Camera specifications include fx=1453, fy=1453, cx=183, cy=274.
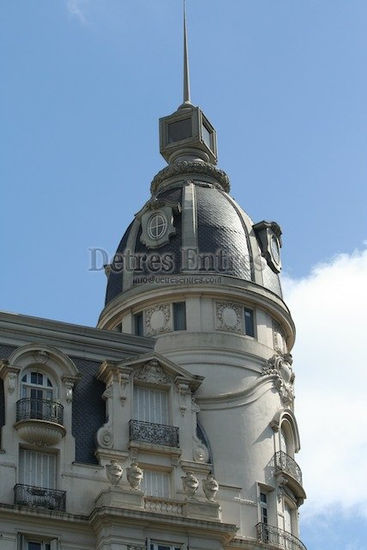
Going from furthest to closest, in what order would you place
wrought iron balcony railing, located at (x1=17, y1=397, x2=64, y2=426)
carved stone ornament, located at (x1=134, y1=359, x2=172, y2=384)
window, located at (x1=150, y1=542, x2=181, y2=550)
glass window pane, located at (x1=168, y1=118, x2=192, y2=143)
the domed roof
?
glass window pane, located at (x1=168, y1=118, x2=192, y2=143), the domed roof, carved stone ornament, located at (x1=134, y1=359, x2=172, y2=384), wrought iron balcony railing, located at (x1=17, y1=397, x2=64, y2=426), window, located at (x1=150, y1=542, x2=181, y2=550)

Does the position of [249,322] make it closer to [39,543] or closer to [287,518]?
[287,518]

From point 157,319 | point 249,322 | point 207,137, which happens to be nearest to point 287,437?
point 249,322

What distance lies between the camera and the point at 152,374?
48.5m

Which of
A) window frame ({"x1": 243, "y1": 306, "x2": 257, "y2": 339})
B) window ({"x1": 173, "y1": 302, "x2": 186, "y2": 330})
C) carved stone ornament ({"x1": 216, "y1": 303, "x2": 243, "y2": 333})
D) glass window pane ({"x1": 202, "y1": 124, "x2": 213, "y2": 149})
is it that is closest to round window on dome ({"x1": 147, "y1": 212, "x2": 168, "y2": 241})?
window ({"x1": 173, "y1": 302, "x2": 186, "y2": 330})

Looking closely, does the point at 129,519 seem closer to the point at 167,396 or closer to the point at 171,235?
the point at 167,396

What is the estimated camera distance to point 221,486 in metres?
47.9

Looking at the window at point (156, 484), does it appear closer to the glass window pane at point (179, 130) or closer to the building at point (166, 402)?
the building at point (166, 402)

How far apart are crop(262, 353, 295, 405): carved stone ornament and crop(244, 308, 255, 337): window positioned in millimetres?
1211

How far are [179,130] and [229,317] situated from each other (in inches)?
498

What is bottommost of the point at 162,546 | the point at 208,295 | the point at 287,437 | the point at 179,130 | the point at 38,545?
the point at 38,545

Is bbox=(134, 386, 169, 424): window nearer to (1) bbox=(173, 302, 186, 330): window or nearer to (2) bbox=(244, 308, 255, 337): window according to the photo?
(1) bbox=(173, 302, 186, 330): window

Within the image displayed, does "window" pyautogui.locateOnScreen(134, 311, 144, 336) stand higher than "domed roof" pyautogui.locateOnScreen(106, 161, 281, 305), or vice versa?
"domed roof" pyautogui.locateOnScreen(106, 161, 281, 305)

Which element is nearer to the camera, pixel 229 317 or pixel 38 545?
pixel 38 545

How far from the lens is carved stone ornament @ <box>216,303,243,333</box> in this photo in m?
52.1
